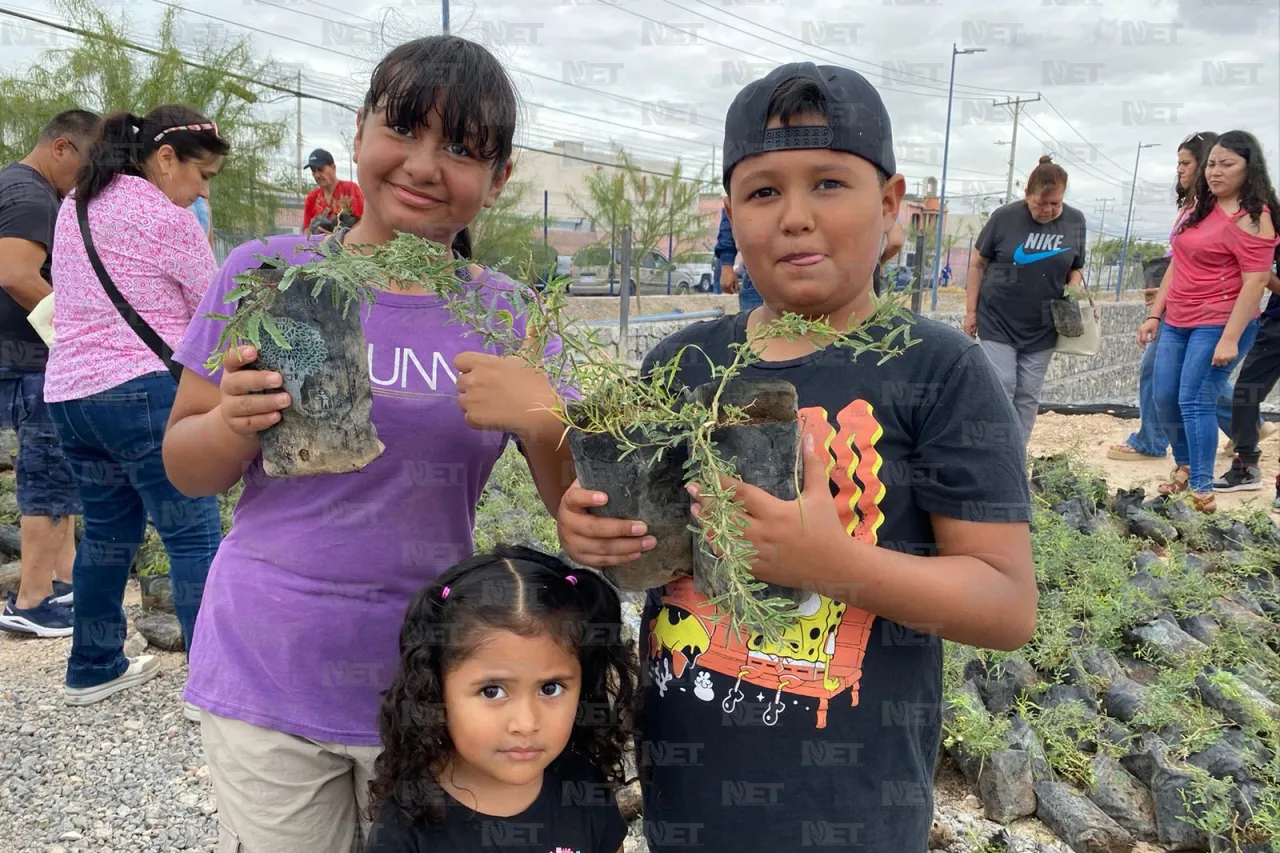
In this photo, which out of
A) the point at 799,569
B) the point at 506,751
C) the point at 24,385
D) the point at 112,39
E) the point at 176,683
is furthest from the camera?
the point at 112,39

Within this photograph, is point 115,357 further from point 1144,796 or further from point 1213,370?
point 1213,370

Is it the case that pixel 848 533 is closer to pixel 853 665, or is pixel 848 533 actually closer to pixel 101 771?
pixel 853 665

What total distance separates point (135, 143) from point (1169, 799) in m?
3.91

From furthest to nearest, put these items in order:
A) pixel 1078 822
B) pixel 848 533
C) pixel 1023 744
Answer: pixel 1023 744 < pixel 1078 822 < pixel 848 533

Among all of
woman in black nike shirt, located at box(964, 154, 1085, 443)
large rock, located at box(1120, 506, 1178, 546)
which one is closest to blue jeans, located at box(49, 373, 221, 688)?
woman in black nike shirt, located at box(964, 154, 1085, 443)

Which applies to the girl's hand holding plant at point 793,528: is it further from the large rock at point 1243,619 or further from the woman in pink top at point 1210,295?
the woman in pink top at point 1210,295

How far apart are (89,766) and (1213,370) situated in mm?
6259

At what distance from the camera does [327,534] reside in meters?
1.38

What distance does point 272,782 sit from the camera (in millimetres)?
1374

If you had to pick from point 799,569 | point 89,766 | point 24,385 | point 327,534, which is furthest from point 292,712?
point 24,385

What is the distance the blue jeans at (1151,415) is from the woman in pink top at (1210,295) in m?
0.78

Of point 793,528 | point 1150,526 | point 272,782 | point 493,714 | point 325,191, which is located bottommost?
point 1150,526

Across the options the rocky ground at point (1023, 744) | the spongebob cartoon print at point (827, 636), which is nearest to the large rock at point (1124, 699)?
the rocky ground at point (1023, 744)

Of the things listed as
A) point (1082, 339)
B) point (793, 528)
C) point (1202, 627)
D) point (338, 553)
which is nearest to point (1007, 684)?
point (1202, 627)
